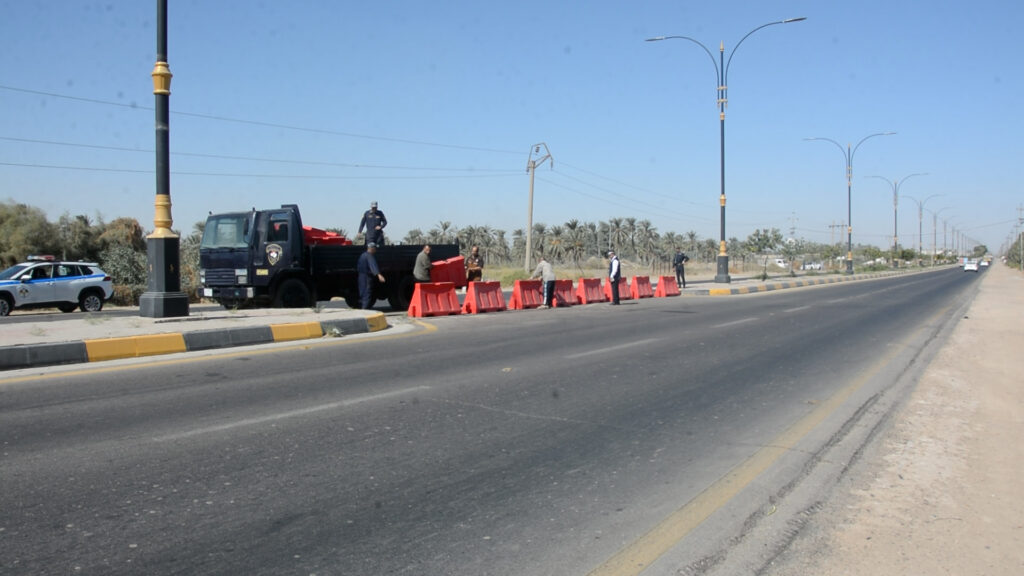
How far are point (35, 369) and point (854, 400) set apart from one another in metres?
9.51

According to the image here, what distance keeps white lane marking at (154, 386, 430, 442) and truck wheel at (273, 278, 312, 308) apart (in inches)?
385

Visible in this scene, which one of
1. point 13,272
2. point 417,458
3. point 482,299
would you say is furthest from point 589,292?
point 417,458

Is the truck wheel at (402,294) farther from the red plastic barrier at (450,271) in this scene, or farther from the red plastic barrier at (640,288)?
the red plastic barrier at (640,288)

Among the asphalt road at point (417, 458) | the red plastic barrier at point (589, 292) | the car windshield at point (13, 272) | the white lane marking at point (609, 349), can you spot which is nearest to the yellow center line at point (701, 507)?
the asphalt road at point (417, 458)

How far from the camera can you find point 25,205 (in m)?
47.1

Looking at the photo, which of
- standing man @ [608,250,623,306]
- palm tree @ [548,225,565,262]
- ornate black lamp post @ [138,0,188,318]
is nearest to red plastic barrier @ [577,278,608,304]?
standing man @ [608,250,623,306]

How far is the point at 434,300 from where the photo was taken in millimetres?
17906

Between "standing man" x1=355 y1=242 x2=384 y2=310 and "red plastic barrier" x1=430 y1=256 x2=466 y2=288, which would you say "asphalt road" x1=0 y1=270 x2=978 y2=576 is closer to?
"standing man" x1=355 y1=242 x2=384 y2=310

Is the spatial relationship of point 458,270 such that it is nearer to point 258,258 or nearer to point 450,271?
point 450,271

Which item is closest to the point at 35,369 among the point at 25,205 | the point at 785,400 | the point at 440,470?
the point at 440,470

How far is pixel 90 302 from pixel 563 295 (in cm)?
1350

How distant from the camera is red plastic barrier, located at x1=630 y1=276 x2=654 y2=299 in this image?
26500 millimetres

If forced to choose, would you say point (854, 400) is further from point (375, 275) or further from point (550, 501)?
point (375, 275)

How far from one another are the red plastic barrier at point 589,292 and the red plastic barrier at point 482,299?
4211 mm
